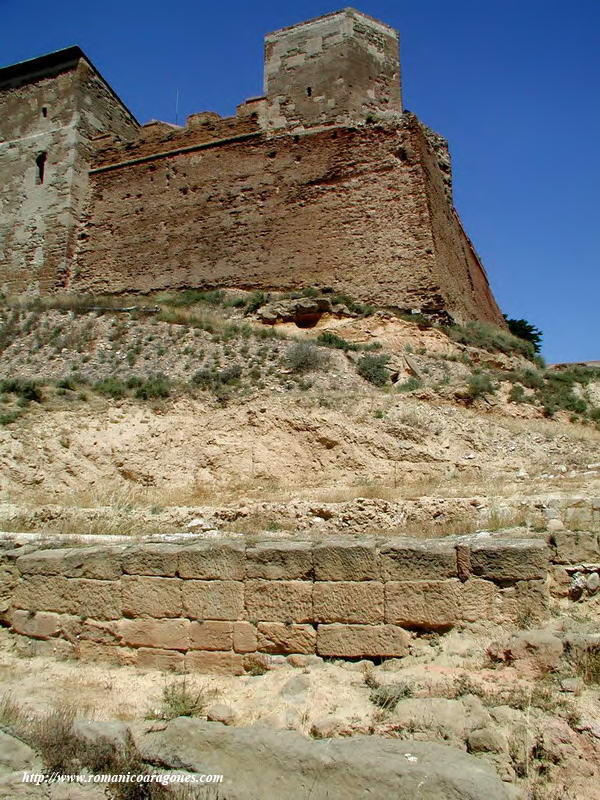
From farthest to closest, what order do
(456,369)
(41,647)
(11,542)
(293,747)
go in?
(456,369), (11,542), (41,647), (293,747)

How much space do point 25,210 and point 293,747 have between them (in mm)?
20174

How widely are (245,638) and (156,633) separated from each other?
723 millimetres

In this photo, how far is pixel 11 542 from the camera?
6078 millimetres

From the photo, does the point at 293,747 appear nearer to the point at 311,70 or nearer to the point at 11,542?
the point at 11,542

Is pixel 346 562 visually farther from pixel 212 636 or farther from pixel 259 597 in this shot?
pixel 212 636

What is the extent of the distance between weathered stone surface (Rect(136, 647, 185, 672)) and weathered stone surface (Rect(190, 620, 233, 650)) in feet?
0.48

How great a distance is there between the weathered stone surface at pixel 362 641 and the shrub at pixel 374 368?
27.2ft

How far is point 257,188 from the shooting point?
1820 centimetres

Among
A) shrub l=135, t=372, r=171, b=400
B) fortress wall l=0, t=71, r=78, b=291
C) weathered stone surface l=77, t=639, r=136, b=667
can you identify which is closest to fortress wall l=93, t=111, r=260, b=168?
fortress wall l=0, t=71, r=78, b=291

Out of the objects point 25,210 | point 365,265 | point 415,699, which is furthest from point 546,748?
point 25,210

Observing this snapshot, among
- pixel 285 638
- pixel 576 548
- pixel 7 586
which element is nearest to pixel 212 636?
pixel 285 638

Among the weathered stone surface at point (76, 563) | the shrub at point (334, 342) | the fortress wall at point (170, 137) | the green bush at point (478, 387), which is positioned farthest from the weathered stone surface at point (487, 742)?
the fortress wall at point (170, 137)

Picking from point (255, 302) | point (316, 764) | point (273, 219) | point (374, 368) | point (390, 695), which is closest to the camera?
point (316, 764)

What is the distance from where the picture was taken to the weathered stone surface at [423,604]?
4773mm
